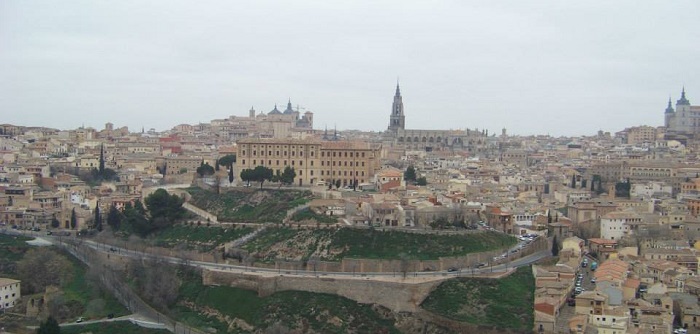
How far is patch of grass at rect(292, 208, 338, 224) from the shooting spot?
42209mm

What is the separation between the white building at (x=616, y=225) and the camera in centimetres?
4181

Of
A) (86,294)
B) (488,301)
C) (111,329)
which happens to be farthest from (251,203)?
(488,301)

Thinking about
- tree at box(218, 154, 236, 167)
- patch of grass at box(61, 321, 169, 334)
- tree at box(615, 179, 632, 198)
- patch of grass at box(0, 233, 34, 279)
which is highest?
tree at box(218, 154, 236, 167)

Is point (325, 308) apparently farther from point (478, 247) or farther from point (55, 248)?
point (55, 248)

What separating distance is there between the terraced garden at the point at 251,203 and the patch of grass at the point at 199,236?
1136mm

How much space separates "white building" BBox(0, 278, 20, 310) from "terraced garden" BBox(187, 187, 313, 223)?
33.9 feet

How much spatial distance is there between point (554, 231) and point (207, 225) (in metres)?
17.0

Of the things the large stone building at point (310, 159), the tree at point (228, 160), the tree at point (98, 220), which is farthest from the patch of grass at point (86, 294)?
the tree at point (228, 160)

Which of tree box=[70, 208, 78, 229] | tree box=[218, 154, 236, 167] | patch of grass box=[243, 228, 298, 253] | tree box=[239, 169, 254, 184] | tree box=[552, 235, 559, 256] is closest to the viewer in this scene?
tree box=[552, 235, 559, 256]

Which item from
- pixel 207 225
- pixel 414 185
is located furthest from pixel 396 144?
pixel 207 225

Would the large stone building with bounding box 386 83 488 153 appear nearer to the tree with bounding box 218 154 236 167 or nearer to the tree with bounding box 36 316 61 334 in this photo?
the tree with bounding box 218 154 236 167

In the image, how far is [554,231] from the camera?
41844mm

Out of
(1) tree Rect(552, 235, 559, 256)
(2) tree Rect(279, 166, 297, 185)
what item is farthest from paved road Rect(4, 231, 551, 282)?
(2) tree Rect(279, 166, 297, 185)

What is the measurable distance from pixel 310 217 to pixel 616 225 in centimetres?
1436
